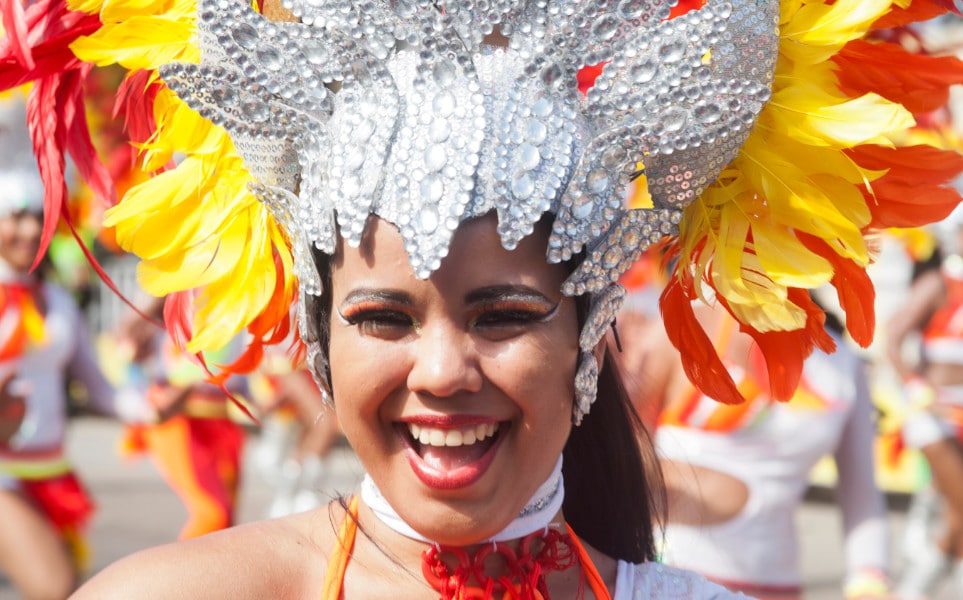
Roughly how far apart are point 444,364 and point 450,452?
144 millimetres

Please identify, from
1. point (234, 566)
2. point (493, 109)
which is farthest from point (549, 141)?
point (234, 566)

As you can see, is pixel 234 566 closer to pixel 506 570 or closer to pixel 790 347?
pixel 506 570

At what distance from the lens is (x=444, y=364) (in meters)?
1.78

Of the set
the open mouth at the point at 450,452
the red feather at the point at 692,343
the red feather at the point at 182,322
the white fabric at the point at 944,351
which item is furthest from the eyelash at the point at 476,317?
the white fabric at the point at 944,351

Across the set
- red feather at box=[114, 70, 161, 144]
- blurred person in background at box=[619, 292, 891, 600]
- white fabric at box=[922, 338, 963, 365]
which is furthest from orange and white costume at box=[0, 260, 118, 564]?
white fabric at box=[922, 338, 963, 365]

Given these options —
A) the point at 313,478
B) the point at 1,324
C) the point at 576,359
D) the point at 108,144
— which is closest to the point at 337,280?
the point at 576,359

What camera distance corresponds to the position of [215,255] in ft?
7.41

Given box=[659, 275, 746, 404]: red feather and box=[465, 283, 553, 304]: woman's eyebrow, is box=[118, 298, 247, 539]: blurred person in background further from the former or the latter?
box=[465, 283, 553, 304]: woman's eyebrow

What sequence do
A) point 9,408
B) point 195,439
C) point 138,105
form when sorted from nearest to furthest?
point 138,105 < point 9,408 < point 195,439

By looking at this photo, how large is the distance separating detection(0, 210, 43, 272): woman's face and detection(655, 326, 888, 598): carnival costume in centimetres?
297

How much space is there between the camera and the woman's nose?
1773mm

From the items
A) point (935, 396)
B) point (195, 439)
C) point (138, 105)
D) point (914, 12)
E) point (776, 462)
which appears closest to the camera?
point (914, 12)

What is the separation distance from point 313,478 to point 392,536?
6367 mm

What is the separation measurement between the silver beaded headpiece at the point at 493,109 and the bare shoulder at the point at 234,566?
1.25 ft
